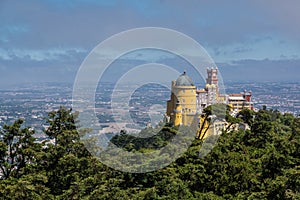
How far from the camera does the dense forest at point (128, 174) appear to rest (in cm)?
1048

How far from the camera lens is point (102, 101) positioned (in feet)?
46.9

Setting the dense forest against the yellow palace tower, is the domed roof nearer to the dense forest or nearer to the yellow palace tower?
the yellow palace tower

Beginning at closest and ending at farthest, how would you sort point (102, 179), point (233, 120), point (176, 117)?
point (102, 179) → point (233, 120) → point (176, 117)

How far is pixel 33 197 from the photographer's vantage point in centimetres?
1027

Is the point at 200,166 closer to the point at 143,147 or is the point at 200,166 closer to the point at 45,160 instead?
the point at 143,147

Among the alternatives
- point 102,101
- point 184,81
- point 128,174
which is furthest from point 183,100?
point 128,174

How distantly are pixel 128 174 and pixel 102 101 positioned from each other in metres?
3.19

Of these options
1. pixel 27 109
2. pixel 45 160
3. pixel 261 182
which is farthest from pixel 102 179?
pixel 27 109

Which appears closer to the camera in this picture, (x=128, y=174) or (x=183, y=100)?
(x=128, y=174)

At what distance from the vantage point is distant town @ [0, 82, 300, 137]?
14.5 meters

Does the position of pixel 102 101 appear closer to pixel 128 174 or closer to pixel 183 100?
pixel 128 174

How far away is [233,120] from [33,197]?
11.8 meters

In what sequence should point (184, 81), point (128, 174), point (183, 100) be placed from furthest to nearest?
1. point (184, 81)
2. point (183, 100)
3. point (128, 174)

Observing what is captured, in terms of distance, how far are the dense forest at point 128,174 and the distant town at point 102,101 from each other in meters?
1.32
